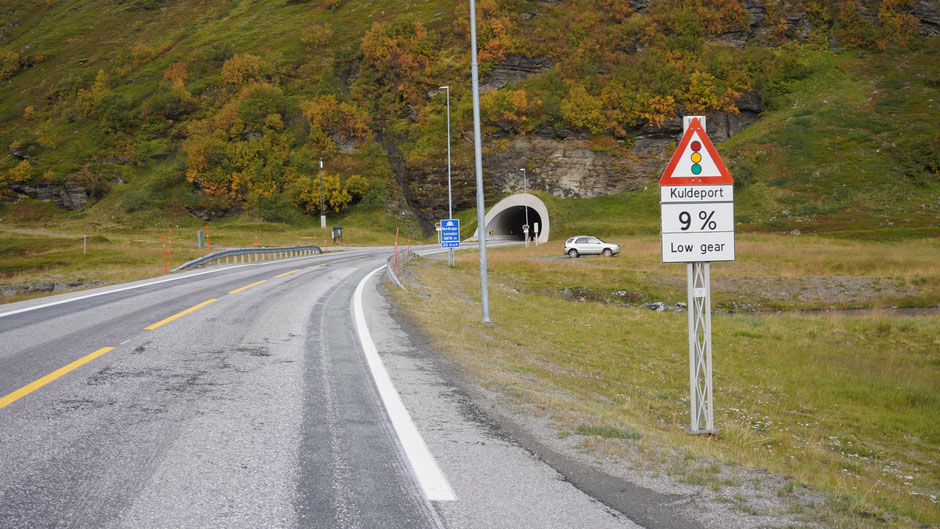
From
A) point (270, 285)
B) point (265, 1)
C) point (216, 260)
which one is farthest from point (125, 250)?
point (265, 1)

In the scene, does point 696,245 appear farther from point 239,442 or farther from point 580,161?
point 580,161

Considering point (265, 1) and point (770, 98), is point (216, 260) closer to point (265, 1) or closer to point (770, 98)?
point (770, 98)

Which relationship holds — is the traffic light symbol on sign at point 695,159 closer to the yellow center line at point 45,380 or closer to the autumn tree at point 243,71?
the yellow center line at point 45,380

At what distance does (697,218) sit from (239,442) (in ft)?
16.1

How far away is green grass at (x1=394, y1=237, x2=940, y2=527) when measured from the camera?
18.0 ft

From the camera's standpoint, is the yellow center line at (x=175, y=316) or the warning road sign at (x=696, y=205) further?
the yellow center line at (x=175, y=316)

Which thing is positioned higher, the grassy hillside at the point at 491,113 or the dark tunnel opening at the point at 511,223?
the grassy hillside at the point at 491,113

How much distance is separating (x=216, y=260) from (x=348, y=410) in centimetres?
2639

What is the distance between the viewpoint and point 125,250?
39250 mm

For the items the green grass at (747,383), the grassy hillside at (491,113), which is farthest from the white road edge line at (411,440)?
the grassy hillside at (491,113)

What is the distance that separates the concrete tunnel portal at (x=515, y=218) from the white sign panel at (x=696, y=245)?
1844 inches

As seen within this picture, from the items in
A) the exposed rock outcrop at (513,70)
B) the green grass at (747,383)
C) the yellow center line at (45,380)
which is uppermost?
the exposed rock outcrop at (513,70)

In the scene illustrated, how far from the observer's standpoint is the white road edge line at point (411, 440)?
3.73 meters

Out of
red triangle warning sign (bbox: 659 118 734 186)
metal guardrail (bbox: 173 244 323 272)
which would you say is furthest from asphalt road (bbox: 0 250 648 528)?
metal guardrail (bbox: 173 244 323 272)
